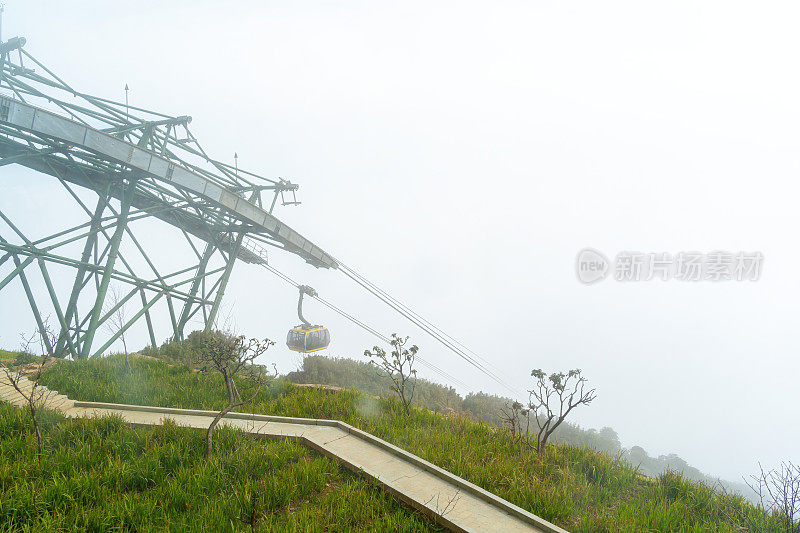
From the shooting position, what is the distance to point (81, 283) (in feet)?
48.1

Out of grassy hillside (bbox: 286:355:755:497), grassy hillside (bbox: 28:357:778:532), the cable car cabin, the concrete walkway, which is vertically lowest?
grassy hillside (bbox: 286:355:755:497)

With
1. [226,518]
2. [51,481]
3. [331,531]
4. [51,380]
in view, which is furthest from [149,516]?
[51,380]

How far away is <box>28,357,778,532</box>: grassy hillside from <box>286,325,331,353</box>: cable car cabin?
787 cm

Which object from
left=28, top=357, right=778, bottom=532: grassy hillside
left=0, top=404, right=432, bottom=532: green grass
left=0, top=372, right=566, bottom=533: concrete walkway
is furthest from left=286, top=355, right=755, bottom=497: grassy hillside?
left=0, top=404, right=432, bottom=532: green grass

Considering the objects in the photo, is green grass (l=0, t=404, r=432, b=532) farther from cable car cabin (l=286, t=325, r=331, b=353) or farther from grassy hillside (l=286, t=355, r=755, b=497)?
cable car cabin (l=286, t=325, r=331, b=353)

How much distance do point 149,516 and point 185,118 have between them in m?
15.1

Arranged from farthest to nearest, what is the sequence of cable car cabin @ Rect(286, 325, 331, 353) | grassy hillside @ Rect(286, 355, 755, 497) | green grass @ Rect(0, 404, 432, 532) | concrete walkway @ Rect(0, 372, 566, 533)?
1. cable car cabin @ Rect(286, 325, 331, 353)
2. grassy hillside @ Rect(286, 355, 755, 497)
3. concrete walkway @ Rect(0, 372, 566, 533)
4. green grass @ Rect(0, 404, 432, 532)

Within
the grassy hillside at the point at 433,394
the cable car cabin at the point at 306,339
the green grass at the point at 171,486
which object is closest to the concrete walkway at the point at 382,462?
the green grass at the point at 171,486

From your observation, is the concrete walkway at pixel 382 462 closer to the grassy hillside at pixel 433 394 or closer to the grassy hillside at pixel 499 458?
the grassy hillside at pixel 499 458

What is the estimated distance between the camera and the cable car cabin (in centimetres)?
1992

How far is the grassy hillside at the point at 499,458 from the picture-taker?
5828 millimetres

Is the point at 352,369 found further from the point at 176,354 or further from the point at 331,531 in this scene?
the point at 331,531

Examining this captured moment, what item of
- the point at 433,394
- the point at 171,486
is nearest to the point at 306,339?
the point at 433,394

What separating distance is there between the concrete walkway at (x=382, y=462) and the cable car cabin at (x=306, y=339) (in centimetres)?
1070
